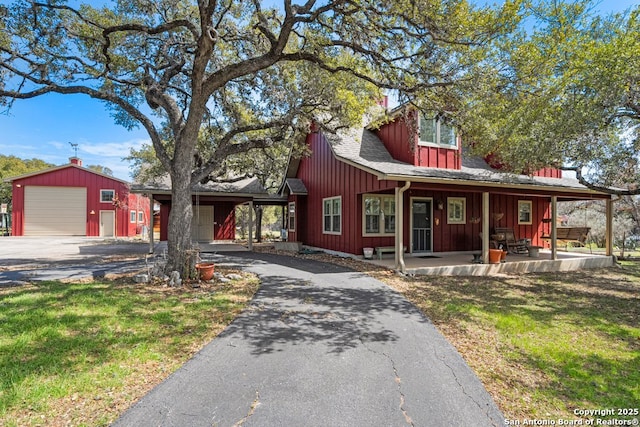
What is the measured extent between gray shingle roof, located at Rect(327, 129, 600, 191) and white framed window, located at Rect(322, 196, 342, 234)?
191 cm

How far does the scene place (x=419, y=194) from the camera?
1209 centimetres

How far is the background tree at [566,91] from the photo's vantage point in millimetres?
6875

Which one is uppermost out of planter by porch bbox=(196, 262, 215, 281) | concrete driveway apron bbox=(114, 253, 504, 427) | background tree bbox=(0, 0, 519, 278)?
background tree bbox=(0, 0, 519, 278)

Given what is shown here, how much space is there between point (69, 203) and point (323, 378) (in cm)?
2997

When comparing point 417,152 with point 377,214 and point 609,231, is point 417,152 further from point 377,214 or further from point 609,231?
point 609,231

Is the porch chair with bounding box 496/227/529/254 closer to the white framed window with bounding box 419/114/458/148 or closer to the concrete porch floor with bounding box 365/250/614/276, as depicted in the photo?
the concrete porch floor with bounding box 365/250/614/276

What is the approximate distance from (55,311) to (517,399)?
630 centimetres

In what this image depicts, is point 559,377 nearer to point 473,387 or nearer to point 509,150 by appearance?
point 473,387

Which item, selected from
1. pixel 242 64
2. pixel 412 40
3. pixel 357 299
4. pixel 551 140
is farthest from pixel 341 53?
pixel 357 299

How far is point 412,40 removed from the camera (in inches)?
301

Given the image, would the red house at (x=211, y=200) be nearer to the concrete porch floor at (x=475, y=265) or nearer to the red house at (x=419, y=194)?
the red house at (x=419, y=194)

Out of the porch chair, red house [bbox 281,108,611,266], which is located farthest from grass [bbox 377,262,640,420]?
the porch chair

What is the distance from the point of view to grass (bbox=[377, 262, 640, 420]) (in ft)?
9.93

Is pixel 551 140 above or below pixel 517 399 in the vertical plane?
above
